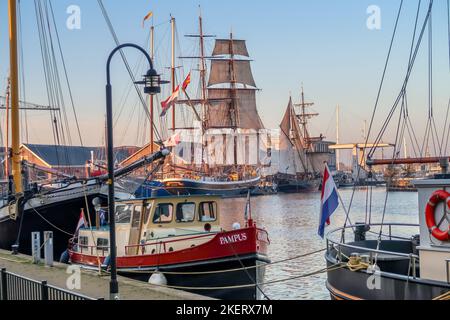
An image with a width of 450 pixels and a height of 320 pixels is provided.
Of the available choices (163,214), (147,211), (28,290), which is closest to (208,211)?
(163,214)

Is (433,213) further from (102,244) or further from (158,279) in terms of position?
(102,244)

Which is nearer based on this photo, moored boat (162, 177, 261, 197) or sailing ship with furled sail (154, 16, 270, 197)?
moored boat (162, 177, 261, 197)

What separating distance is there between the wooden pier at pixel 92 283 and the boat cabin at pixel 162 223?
8.47ft

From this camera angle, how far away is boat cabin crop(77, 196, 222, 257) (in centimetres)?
2109

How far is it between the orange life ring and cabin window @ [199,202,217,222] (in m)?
10.9

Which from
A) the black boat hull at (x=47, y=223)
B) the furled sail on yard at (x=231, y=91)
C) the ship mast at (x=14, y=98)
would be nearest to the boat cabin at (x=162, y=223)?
the black boat hull at (x=47, y=223)

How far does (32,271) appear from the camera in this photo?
18.8 metres

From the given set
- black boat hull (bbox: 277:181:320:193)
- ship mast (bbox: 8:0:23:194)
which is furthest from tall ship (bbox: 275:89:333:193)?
ship mast (bbox: 8:0:23:194)

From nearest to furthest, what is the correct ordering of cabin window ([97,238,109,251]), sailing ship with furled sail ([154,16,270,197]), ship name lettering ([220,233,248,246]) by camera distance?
ship name lettering ([220,233,248,246]) < cabin window ([97,238,109,251]) < sailing ship with furled sail ([154,16,270,197])

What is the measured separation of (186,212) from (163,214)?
795mm

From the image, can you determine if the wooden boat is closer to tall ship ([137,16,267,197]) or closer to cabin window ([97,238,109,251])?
cabin window ([97,238,109,251])

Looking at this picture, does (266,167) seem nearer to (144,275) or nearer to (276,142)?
(276,142)

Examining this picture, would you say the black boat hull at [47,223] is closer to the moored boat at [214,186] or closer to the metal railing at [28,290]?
the metal railing at [28,290]
